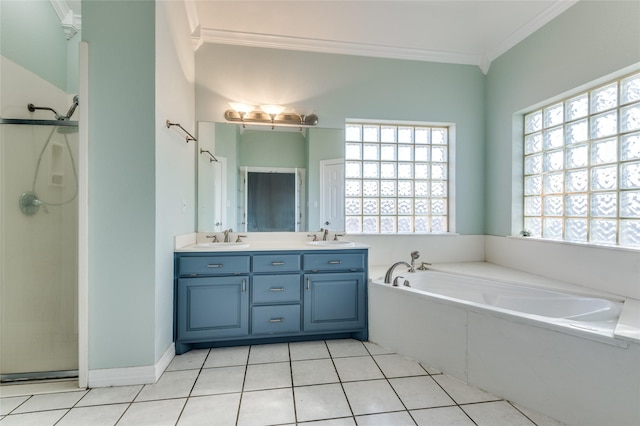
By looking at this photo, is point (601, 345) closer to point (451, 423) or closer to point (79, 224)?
point (451, 423)

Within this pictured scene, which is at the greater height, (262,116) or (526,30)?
(526,30)

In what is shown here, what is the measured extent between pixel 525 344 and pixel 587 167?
1634mm

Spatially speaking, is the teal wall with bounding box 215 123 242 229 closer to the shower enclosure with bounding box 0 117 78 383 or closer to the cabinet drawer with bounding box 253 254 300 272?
the cabinet drawer with bounding box 253 254 300 272

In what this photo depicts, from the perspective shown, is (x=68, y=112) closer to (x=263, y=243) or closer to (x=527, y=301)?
(x=263, y=243)

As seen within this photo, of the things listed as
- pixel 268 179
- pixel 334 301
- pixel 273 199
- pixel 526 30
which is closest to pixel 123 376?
pixel 334 301

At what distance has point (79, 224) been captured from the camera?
1666 mm

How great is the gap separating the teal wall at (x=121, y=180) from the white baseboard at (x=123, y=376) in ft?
0.12

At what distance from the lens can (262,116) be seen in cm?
270

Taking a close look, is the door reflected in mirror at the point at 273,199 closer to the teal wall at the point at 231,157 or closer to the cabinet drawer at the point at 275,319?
the teal wall at the point at 231,157

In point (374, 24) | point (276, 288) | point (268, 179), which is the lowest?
point (276, 288)

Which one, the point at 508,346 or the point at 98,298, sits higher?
the point at 98,298

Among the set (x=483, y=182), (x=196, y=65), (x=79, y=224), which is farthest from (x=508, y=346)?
(x=196, y=65)

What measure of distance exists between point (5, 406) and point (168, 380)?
0.79 meters

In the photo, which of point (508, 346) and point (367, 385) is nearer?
point (508, 346)
